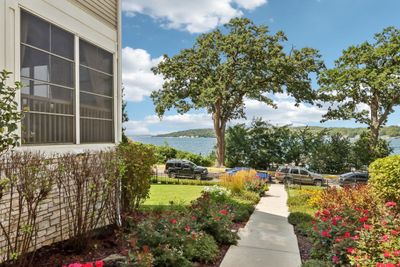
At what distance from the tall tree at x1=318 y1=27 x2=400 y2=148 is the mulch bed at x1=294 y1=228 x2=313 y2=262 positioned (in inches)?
876

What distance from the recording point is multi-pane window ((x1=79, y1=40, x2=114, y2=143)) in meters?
6.22

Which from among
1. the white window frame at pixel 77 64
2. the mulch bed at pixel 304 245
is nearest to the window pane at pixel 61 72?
the white window frame at pixel 77 64

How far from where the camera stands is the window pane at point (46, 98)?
15.8 ft

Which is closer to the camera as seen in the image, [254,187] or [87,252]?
[87,252]

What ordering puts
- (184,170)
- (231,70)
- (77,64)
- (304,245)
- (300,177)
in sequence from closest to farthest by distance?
(77,64) → (304,245) → (184,170) → (300,177) → (231,70)

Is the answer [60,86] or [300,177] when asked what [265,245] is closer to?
[60,86]

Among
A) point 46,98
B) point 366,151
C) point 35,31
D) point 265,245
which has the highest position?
point 35,31

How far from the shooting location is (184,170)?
22.2 m

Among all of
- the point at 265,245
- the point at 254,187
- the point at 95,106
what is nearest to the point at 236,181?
the point at 254,187

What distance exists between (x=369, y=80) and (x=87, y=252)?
27373 mm

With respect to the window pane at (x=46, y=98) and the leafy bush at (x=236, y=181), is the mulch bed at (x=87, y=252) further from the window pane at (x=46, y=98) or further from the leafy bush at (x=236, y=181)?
the leafy bush at (x=236, y=181)

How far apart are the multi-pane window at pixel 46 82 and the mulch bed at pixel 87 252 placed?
73.0 inches

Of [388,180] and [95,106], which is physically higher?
[95,106]

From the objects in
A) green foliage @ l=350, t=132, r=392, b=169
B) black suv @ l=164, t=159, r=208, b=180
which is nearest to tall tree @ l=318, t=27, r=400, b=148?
green foliage @ l=350, t=132, r=392, b=169
